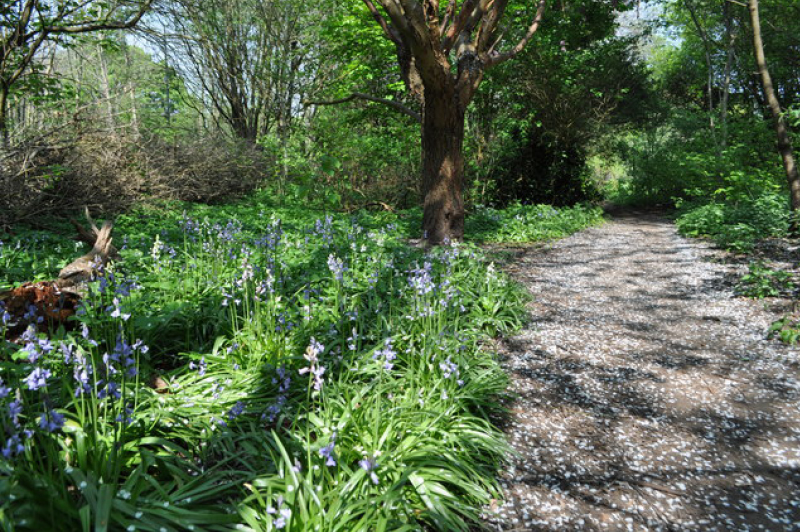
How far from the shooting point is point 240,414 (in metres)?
2.29

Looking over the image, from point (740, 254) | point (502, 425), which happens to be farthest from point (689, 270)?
point (502, 425)

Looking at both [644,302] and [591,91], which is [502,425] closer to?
[644,302]

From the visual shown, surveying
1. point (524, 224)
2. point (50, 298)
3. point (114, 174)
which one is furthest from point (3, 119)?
point (524, 224)

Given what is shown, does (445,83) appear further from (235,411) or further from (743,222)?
(743,222)

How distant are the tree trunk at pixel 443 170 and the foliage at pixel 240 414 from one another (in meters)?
2.86

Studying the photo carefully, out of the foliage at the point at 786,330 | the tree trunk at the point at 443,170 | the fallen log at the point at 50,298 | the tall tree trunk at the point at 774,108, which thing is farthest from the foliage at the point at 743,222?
the fallen log at the point at 50,298

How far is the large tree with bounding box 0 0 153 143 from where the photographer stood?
255 inches

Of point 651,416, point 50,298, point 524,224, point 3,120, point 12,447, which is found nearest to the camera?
point 12,447

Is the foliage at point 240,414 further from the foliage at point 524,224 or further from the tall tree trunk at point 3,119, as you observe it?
the foliage at point 524,224

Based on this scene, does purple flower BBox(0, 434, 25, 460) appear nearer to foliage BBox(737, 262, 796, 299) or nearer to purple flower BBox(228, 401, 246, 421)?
purple flower BBox(228, 401, 246, 421)

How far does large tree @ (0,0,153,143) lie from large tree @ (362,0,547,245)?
4.71m

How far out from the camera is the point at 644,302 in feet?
17.5

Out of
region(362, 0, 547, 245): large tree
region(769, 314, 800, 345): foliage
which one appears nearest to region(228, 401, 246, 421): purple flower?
region(362, 0, 547, 245): large tree

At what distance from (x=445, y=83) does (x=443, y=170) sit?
1.22 metres
